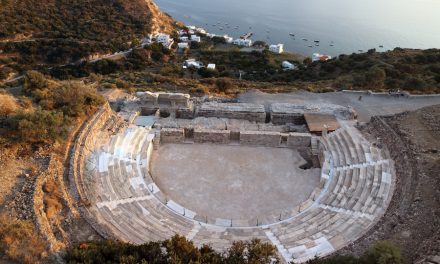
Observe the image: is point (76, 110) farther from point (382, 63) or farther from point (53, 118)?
point (382, 63)

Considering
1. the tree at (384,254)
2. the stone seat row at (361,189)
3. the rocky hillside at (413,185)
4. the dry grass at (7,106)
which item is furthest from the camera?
the dry grass at (7,106)

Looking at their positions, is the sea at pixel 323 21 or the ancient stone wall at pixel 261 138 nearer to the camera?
the ancient stone wall at pixel 261 138

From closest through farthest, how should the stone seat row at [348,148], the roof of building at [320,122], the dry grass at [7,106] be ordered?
the dry grass at [7,106], the stone seat row at [348,148], the roof of building at [320,122]

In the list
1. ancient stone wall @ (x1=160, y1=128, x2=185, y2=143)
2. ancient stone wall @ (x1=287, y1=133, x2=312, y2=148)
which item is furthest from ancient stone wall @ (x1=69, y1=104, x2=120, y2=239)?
ancient stone wall @ (x1=287, y1=133, x2=312, y2=148)

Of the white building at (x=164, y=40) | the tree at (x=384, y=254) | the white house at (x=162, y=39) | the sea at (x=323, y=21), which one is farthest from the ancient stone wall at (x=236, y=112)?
the sea at (x=323, y=21)

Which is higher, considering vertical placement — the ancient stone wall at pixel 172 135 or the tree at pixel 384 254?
the tree at pixel 384 254

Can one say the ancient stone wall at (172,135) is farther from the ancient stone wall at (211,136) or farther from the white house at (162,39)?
the white house at (162,39)
